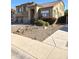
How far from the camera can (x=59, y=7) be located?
2.21 m

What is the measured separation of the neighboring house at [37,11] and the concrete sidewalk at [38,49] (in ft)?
0.87

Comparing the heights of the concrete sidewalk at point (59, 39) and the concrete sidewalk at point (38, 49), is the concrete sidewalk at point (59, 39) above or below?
above

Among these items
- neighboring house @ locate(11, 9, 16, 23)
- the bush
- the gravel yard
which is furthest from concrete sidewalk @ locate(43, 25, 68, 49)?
neighboring house @ locate(11, 9, 16, 23)

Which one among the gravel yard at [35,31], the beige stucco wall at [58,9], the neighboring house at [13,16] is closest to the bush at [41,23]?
the gravel yard at [35,31]

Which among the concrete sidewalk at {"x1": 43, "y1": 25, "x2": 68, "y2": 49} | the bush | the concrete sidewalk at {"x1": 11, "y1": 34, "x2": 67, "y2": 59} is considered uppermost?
the bush

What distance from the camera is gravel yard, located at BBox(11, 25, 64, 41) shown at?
7.27 ft

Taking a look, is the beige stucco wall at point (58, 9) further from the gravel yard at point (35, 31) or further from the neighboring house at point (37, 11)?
the gravel yard at point (35, 31)

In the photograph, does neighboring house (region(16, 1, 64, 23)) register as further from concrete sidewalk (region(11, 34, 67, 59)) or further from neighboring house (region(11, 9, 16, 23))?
concrete sidewalk (region(11, 34, 67, 59))

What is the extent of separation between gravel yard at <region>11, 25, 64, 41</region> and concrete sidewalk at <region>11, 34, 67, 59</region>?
57 millimetres

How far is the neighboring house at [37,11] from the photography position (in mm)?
2223

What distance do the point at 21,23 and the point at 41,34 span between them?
1.06 ft
